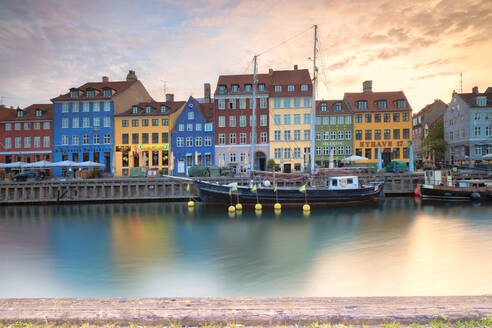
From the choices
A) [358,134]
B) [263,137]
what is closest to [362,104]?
[358,134]

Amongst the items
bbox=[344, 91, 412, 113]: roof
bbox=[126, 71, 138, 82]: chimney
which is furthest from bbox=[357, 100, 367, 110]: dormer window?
bbox=[126, 71, 138, 82]: chimney

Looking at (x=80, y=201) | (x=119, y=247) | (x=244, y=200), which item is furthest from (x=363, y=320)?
(x=80, y=201)

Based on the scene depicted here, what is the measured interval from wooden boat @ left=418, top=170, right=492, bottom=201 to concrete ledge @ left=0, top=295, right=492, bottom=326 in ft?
99.3

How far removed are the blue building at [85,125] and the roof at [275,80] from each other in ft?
59.5

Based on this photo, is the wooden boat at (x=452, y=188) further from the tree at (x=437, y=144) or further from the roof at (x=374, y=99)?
the tree at (x=437, y=144)

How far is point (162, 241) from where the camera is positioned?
1881 centimetres

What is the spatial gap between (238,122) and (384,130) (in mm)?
24358

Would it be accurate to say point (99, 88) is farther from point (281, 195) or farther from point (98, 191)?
point (281, 195)

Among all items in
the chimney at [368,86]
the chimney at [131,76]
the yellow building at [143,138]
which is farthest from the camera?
the chimney at [131,76]

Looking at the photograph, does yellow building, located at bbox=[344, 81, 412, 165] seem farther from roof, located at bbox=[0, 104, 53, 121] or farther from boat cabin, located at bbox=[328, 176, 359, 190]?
roof, located at bbox=[0, 104, 53, 121]

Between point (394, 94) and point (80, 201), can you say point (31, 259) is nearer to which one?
point (80, 201)

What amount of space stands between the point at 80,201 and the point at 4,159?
1113 inches

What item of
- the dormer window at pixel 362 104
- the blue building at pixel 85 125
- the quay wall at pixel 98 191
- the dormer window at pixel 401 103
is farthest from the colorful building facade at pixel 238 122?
the dormer window at pixel 401 103

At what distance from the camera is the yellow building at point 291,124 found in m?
51.3
